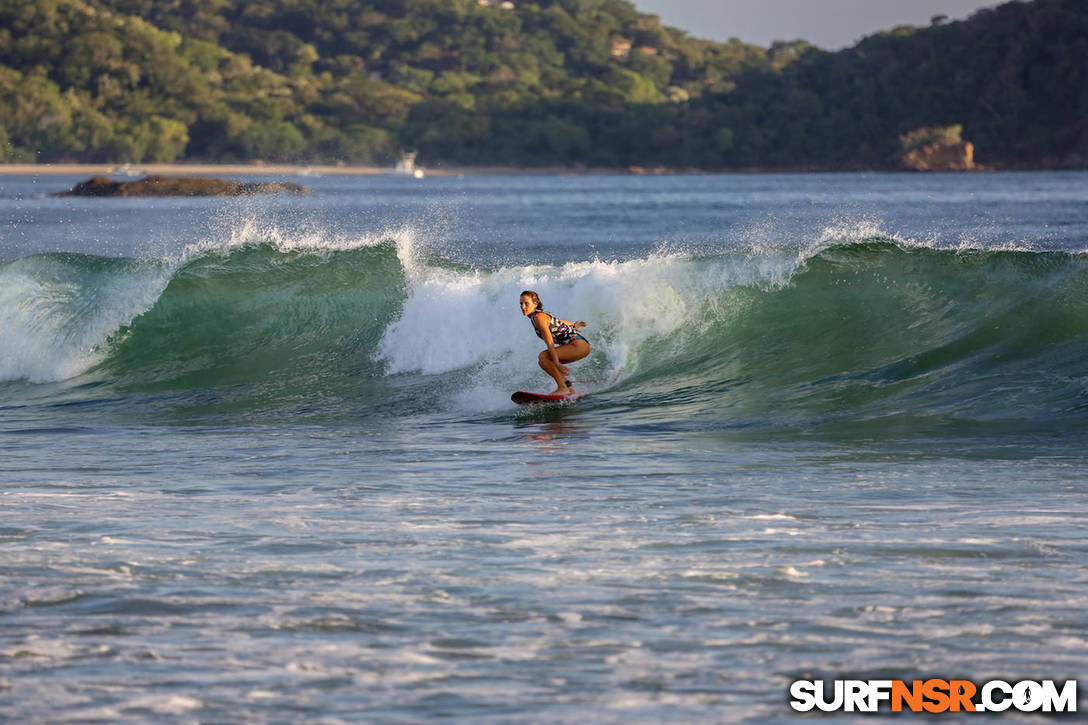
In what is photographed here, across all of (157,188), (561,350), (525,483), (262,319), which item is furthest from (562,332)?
(157,188)

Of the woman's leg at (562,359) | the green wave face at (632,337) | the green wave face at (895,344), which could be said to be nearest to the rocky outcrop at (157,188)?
the green wave face at (632,337)

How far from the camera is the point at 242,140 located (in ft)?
643

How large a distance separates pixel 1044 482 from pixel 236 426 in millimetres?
7627

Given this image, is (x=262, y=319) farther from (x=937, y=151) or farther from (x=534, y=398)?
(x=937, y=151)

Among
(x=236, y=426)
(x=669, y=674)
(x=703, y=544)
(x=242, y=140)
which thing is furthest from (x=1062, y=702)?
(x=242, y=140)

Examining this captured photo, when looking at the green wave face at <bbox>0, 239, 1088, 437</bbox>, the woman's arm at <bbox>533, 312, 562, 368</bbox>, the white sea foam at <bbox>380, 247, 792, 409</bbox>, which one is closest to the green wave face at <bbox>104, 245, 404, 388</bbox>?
the green wave face at <bbox>0, 239, 1088, 437</bbox>

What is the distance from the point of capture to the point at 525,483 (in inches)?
416

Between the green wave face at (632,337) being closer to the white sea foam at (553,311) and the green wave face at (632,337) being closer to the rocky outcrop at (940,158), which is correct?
the white sea foam at (553,311)

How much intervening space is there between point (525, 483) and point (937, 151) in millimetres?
173783

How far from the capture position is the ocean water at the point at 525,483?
6.57m

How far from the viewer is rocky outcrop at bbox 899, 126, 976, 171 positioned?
6885 inches

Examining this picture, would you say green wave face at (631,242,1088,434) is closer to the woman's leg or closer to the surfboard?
the woman's leg

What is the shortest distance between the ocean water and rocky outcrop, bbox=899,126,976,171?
533ft

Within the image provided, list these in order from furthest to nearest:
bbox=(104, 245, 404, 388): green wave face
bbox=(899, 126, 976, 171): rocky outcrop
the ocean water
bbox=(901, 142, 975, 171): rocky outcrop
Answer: bbox=(899, 126, 976, 171): rocky outcrop
bbox=(901, 142, 975, 171): rocky outcrop
bbox=(104, 245, 404, 388): green wave face
the ocean water
